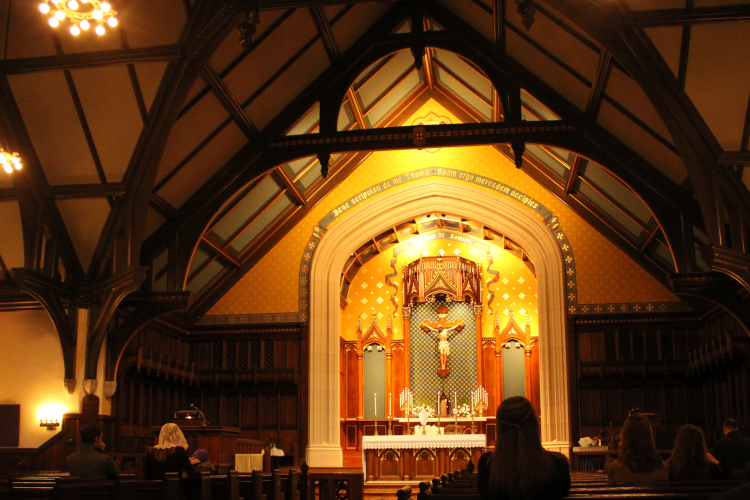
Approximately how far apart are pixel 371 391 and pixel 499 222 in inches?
A: 193

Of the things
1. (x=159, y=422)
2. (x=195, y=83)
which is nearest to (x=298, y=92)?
(x=195, y=83)

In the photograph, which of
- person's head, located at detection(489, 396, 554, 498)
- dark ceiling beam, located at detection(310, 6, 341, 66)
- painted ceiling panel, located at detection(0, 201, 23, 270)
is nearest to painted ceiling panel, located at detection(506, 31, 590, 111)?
dark ceiling beam, located at detection(310, 6, 341, 66)

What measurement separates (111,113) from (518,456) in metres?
8.97

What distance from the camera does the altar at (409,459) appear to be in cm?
1619

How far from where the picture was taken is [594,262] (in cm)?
1593

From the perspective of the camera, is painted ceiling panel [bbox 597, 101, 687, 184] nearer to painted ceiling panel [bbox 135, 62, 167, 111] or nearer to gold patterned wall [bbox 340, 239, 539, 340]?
gold patterned wall [bbox 340, 239, 539, 340]

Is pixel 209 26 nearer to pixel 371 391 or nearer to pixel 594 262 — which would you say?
pixel 594 262

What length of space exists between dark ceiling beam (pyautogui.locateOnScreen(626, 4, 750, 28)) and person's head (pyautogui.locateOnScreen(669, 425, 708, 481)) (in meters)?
5.07

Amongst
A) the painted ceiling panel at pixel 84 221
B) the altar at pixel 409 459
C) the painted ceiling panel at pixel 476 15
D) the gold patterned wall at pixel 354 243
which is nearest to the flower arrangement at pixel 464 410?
the altar at pixel 409 459

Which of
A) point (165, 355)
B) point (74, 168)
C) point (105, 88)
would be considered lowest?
point (165, 355)

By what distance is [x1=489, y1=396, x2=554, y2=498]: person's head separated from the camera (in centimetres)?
334

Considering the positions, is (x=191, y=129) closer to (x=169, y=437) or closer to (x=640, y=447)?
(x=169, y=437)

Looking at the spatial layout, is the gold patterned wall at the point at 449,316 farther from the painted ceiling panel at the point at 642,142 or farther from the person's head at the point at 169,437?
the person's head at the point at 169,437

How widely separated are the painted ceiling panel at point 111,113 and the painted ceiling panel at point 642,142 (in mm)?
6792
